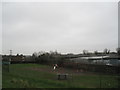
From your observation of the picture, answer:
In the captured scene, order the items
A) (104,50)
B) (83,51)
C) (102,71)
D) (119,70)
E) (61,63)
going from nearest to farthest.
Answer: (119,70)
(102,71)
(61,63)
(104,50)
(83,51)

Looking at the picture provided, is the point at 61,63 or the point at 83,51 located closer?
the point at 61,63

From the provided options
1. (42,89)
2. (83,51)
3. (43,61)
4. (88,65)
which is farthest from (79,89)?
(83,51)

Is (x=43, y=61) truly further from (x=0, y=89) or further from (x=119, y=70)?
(x=0, y=89)

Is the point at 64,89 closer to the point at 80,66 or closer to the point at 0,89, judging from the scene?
the point at 0,89

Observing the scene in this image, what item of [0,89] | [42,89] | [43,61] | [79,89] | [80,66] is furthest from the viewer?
[43,61]

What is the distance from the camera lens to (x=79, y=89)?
11.1 metres

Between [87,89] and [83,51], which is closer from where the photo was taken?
[87,89]

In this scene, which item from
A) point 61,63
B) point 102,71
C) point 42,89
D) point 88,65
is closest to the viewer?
point 42,89

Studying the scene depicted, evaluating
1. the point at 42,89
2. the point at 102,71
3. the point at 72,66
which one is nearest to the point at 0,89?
the point at 42,89

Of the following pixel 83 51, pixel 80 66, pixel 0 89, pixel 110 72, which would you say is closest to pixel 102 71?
pixel 110 72

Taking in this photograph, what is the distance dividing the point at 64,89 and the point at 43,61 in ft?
119

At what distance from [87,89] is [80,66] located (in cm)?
1886

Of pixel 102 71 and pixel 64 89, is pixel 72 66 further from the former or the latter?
pixel 64 89

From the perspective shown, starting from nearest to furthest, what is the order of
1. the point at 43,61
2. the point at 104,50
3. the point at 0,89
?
the point at 0,89 < the point at 43,61 < the point at 104,50
